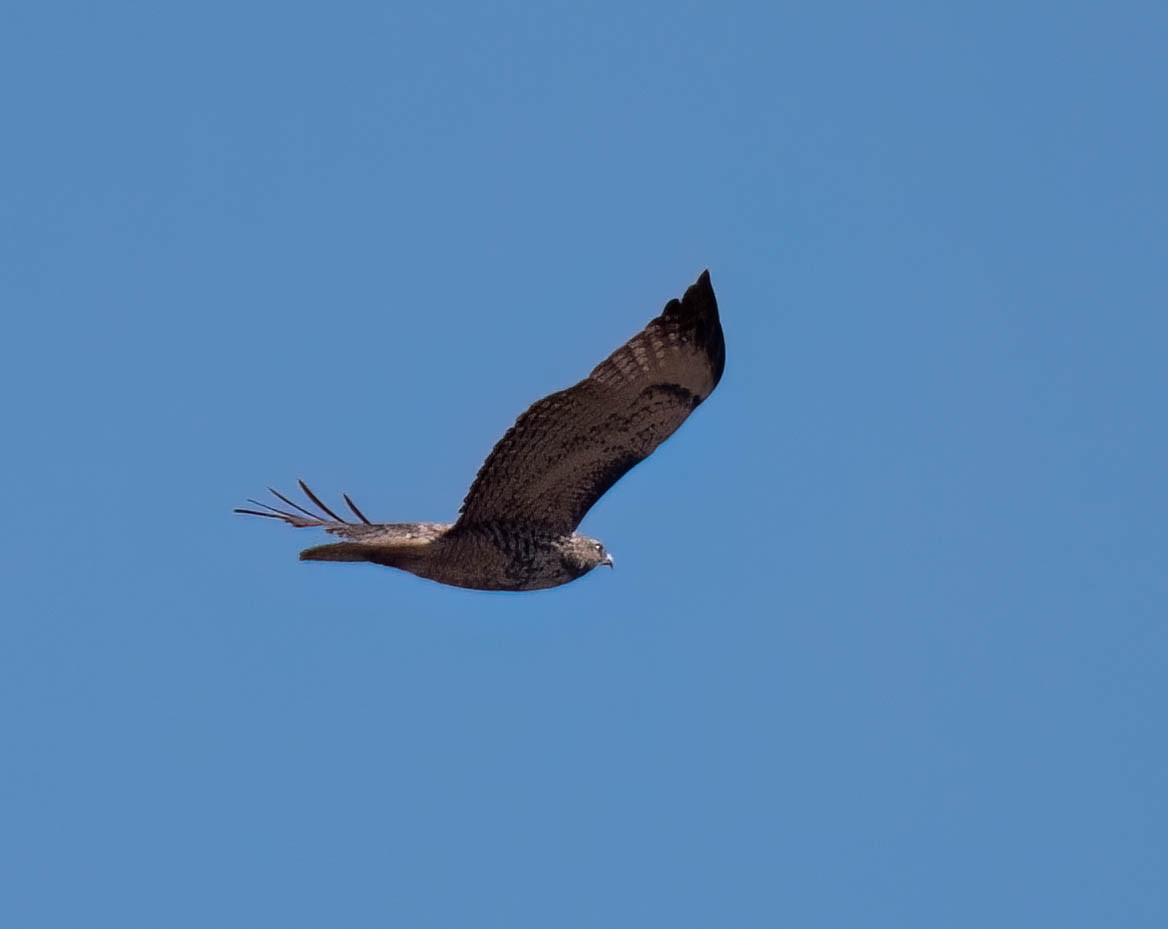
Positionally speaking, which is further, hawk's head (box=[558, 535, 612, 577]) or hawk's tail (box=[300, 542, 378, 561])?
hawk's head (box=[558, 535, 612, 577])

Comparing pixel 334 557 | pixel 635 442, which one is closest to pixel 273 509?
pixel 334 557

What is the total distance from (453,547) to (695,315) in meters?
2.40

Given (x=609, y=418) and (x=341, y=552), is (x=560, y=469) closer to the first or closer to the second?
(x=609, y=418)

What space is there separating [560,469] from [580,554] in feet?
3.14

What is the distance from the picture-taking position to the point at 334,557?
15.1m

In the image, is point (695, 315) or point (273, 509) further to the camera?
point (273, 509)

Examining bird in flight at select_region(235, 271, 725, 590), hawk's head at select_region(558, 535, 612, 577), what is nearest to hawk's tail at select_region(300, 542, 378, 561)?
bird in flight at select_region(235, 271, 725, 590)

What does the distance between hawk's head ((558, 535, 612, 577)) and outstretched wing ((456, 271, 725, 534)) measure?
45cm

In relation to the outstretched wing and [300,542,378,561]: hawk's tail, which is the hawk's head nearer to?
the outstretched wing

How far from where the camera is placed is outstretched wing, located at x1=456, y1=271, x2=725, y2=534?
1492cm

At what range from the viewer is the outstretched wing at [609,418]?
49.0ft

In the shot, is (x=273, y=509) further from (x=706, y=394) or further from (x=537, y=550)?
(x=706, y=394)

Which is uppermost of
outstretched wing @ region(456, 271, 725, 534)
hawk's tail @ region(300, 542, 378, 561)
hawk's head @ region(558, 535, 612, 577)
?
outstretched wing @ region(456, 271, 725, 534)

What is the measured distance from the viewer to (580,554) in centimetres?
1616
